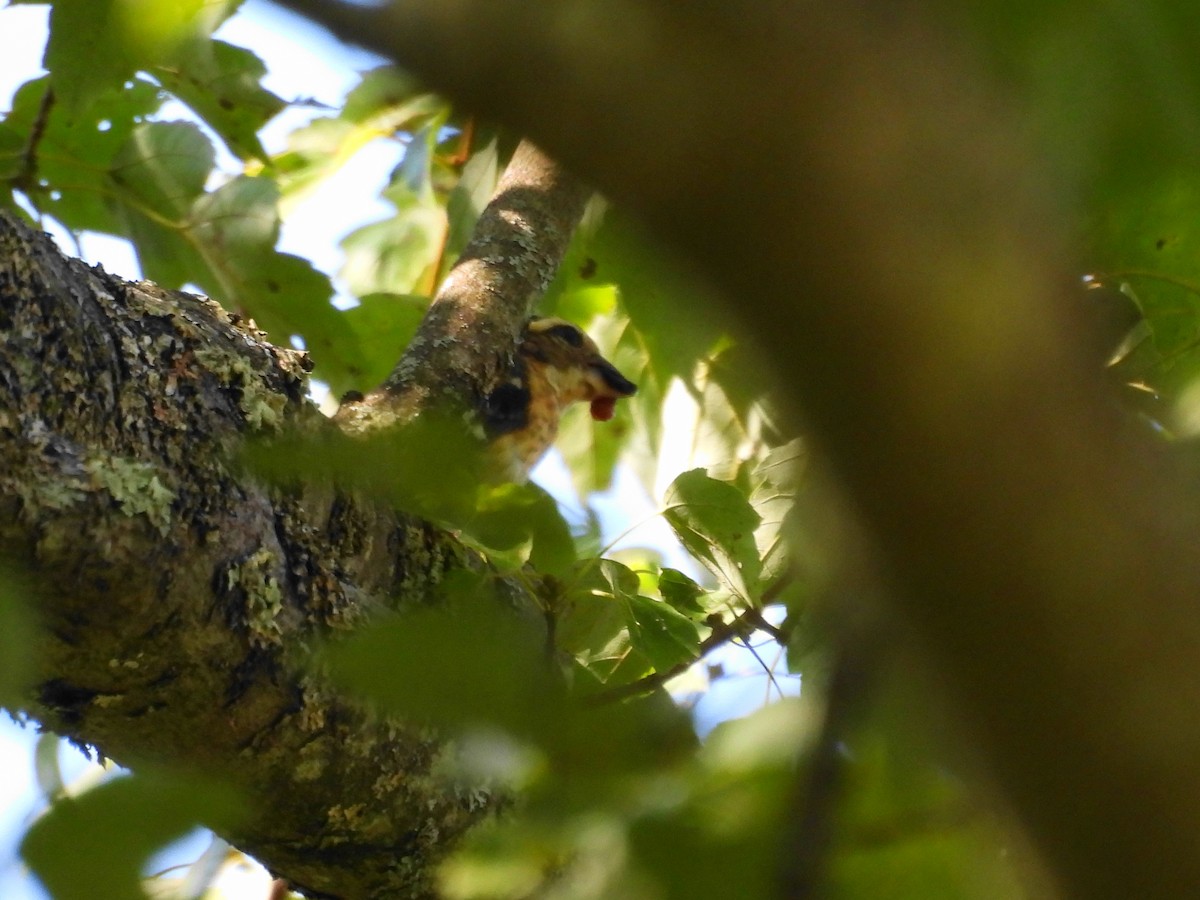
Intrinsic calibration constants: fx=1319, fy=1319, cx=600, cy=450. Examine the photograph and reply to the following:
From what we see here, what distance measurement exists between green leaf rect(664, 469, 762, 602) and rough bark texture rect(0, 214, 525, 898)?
0.43 meters

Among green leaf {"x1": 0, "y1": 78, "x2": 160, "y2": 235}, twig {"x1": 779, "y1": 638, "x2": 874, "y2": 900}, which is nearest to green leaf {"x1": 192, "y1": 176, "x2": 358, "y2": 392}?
green leaf {"x1": 0, "y1": 78, "x2": 160, "y2": 235}

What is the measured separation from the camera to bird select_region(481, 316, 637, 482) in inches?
129

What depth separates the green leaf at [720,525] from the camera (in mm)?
1917

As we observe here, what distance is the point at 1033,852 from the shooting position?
0.43 m

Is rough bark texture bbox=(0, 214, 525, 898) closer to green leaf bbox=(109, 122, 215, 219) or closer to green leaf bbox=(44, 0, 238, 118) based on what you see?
green leaf bbox=(44, 0, 238, 118)

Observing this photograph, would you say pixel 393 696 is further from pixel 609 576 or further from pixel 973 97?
pixel 609 576

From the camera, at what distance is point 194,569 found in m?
1.40

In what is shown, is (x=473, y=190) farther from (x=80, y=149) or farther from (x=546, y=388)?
(x=80, y=149)

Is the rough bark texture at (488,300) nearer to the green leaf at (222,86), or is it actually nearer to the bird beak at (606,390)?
the green leaf at (222,86)

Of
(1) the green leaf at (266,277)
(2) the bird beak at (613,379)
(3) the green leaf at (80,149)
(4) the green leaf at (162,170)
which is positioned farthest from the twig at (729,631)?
(3) the green leaf at (80,149)

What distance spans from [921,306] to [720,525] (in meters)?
1.57

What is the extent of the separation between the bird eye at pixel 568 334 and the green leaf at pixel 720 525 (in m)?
1.76

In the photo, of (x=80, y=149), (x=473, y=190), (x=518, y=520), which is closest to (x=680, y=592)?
(x=518, y=520)

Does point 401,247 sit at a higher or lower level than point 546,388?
higher
